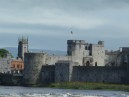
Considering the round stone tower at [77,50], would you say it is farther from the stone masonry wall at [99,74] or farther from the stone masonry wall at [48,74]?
the stone masonry wall at [99,74]

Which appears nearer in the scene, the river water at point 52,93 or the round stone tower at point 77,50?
the river water at point 52,93

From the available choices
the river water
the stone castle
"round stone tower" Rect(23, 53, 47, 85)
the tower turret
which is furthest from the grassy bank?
the tower turret

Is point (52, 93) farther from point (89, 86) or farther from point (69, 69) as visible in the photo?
point (69, 69)

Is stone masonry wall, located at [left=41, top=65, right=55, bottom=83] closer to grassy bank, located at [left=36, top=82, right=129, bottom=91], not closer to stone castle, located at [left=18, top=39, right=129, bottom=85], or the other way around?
stone castle, located at [left=18, top=39, right=129, bottom=85]

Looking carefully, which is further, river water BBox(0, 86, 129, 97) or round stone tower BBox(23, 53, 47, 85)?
round stone tower BBox(23, 53, 47, 85)

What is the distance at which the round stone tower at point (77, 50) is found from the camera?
13325 centimetres

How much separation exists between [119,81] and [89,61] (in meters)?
21.3

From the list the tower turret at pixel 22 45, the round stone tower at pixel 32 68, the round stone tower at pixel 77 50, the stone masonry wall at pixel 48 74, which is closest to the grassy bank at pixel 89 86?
the stone masonry wall at pixel 48 74

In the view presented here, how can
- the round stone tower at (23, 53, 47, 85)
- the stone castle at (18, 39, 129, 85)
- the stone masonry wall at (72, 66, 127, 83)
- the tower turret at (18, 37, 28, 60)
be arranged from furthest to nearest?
1. the tower turret at (18, 37, 28, 60)
2. the round stone tower at (23, 53, 47, 85)
3. the stone castle at (18, 39, 129, 85)
4. the stone masonry wall at (72, 66, 127, 83)

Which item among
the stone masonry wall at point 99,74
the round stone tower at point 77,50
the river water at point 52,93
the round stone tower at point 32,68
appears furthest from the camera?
the round stone tower at point 77,50

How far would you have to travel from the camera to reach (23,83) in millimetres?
121250

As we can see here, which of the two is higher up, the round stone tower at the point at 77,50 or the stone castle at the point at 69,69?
the round stone tower at the point at 77,50

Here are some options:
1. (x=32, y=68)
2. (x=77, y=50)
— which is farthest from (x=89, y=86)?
(x=77, y=50)

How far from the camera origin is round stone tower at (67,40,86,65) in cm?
13325
